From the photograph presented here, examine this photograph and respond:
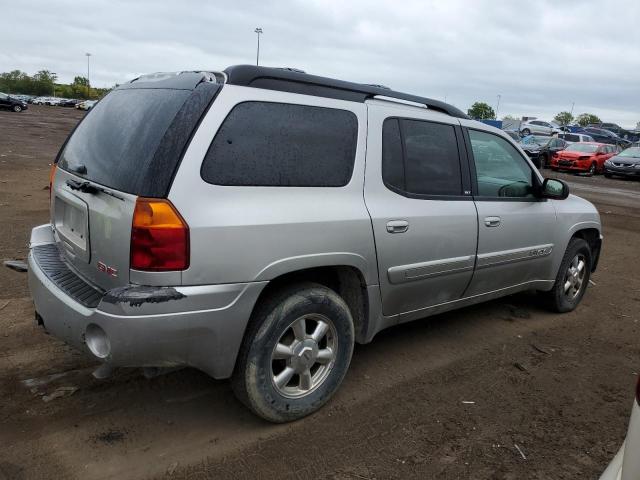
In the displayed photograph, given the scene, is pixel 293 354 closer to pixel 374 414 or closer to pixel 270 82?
pixel 374 414

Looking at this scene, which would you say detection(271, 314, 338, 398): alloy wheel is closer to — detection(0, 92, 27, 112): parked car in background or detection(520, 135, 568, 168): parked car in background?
detection(520, 135, 568, 168): parked car in background

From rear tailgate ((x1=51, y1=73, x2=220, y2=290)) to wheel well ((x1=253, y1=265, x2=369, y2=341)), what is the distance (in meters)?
0.92

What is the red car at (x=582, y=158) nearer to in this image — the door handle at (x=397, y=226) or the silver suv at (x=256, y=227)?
the silver suv at (x=256, y=227)

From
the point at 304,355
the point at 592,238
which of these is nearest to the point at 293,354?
the point at 304,355

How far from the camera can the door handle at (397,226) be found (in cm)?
327

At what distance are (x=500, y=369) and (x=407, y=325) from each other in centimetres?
Result: 93

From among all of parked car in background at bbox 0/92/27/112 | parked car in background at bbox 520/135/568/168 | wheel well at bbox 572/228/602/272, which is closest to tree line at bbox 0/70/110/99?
parked car in background at bbox 0/92/27/112

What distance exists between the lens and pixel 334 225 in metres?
2.98

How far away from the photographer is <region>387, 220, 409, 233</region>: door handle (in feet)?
10.7

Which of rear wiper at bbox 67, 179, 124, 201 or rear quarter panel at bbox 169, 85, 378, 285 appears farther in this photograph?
rear wiper at bbox 67, 179, 124, 201

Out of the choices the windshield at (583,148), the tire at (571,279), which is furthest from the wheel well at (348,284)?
the windshield at (583,148)

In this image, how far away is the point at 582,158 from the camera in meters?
23.2

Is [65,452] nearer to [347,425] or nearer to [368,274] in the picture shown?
[347,425]

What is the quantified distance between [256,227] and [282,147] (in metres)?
0.50
